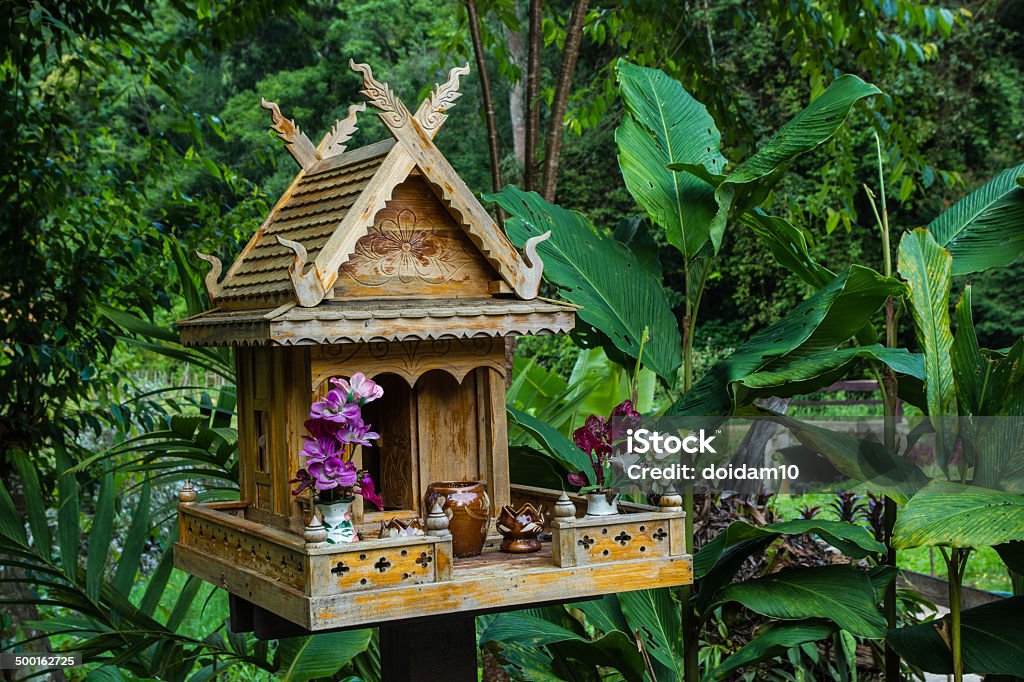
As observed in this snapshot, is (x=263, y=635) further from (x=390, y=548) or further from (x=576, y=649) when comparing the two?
(x=576, y=649)

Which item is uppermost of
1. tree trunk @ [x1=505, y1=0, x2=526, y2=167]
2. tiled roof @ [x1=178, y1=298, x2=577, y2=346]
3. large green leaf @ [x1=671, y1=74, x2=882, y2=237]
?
tree trunk @ [x1=505, y1=0, x2=526, y2=167]

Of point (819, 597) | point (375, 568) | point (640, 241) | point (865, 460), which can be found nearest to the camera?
point (375, 568)

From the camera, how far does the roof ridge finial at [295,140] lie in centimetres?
307

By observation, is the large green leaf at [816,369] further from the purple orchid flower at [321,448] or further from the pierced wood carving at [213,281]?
the pierced wood carving at [213,281]

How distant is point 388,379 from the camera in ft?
10.4

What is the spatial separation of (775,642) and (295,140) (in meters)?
2.23

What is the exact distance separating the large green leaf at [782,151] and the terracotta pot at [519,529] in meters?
1.33

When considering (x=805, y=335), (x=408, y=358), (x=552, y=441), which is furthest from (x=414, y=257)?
(x=805, y=335)

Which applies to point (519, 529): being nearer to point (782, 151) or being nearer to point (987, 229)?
point (782, 151)

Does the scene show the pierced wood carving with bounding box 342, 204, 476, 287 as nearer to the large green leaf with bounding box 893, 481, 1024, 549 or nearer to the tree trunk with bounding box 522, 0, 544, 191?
the large green leaf with bounding box 893, 481, 1024, 549

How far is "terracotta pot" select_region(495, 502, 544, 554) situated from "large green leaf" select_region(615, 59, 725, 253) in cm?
130

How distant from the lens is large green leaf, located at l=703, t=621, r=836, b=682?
11.7ft

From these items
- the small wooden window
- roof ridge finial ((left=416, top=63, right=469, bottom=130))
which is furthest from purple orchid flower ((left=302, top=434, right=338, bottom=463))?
roof ridge finial ((left=416, top=63, right=469, bottom=130))

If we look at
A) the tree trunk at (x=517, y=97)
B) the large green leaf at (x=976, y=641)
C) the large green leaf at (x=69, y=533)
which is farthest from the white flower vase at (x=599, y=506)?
the tree trunk at (x=517, y=97)
